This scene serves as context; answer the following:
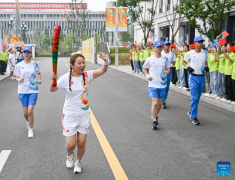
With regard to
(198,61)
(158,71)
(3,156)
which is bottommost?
(3,156)

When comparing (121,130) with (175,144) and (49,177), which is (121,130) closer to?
(175,144)

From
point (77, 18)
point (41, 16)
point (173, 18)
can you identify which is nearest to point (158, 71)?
point (173, 18)

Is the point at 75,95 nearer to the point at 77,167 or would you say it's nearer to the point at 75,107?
the point at 75,107

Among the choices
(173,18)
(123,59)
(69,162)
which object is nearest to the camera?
(69,162)

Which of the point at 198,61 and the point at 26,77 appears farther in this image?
the point at 198,61

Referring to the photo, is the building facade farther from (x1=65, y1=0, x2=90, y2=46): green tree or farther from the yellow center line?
the yellow center line

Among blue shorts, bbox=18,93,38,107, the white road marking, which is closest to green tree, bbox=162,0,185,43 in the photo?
blue shorts, bbox=18,93,38,107

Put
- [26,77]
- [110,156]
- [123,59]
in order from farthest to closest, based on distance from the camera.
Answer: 1. [123,59]
2. [26,77]
3. [110,156]

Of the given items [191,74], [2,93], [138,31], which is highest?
[138,31]

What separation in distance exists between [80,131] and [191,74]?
164 inches

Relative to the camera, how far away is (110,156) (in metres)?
5.04

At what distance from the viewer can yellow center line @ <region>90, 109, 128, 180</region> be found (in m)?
4.28

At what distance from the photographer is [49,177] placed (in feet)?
13.8

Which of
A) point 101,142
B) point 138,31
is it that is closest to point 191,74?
point 101,142
